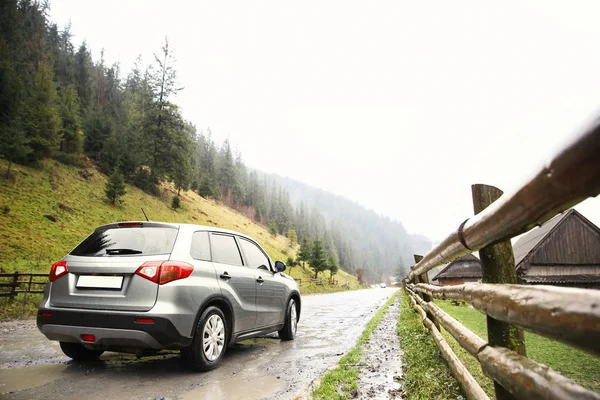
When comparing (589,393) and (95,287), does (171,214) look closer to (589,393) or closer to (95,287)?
(95,287)

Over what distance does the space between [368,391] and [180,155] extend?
147ft

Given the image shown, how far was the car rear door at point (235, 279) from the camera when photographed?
5.30 m

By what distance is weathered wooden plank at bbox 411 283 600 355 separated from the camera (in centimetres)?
101

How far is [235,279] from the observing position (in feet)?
18.1

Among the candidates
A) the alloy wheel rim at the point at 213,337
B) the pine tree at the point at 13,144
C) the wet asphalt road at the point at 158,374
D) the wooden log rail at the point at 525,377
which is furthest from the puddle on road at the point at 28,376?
the pine tree at the point at 13,144

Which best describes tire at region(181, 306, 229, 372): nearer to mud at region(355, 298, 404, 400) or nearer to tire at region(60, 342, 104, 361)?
tire at region(60, 342, 104, 361)

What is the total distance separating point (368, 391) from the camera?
150 inches

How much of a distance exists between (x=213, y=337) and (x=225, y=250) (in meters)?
1.35

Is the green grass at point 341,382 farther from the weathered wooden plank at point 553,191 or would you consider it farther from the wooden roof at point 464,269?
→ the wooden roof at point 464,269

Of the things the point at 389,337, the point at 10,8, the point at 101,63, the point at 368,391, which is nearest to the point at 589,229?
the point at 389,337

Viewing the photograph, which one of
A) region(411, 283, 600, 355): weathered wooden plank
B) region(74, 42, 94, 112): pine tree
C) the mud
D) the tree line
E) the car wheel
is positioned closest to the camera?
region(411, 283, 600, 355): weathered wooden plank

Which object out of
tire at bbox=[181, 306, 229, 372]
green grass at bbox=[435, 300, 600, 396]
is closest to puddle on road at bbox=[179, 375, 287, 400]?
tire at bbox=[181, 306, 229, 372]

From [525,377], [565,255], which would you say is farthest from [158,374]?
[565,255]

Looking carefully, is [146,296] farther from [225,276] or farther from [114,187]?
[114,187]
